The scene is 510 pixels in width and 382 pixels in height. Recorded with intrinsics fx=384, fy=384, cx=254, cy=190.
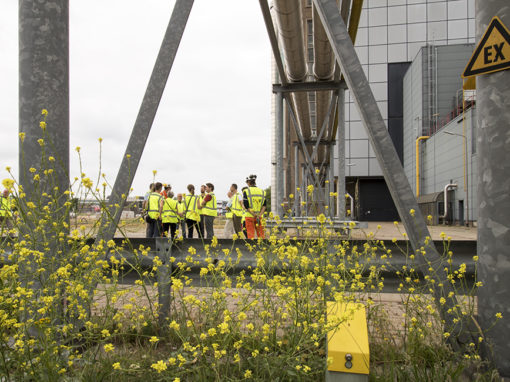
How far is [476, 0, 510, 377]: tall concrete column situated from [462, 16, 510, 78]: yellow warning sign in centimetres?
6

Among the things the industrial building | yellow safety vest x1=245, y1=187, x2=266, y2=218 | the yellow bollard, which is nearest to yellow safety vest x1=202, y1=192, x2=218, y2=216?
yellow safety vest x1=245, y1=187, x2=266, y2=218

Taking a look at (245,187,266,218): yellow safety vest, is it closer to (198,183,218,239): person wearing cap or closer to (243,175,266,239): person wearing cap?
(243,175,266,239): person wearing cap

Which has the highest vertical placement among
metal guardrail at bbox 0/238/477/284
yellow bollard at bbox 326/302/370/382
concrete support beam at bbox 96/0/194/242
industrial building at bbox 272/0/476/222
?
industrial building at bbox 272/0/476/222

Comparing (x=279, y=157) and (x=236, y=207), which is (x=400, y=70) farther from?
(x=236, y=207)

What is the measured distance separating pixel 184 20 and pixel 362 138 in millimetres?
31107

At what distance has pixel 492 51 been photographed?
2.31 m

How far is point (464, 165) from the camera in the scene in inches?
947

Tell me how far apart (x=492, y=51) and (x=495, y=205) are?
92cm

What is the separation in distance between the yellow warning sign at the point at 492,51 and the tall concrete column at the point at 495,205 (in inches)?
2.2

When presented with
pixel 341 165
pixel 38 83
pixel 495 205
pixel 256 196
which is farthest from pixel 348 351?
pixel 341 165

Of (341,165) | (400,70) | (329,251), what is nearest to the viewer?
(329,251)

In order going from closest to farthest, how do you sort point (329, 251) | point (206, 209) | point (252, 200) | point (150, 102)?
1. point (329, 251)
2. point (150, 102)
3. point (252, 200)
4. point (206, 209)

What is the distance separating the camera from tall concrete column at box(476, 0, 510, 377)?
2.25 metres

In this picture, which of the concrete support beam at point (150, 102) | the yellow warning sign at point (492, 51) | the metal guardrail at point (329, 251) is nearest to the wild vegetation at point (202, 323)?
the metal guardrail at point (329, 251)
